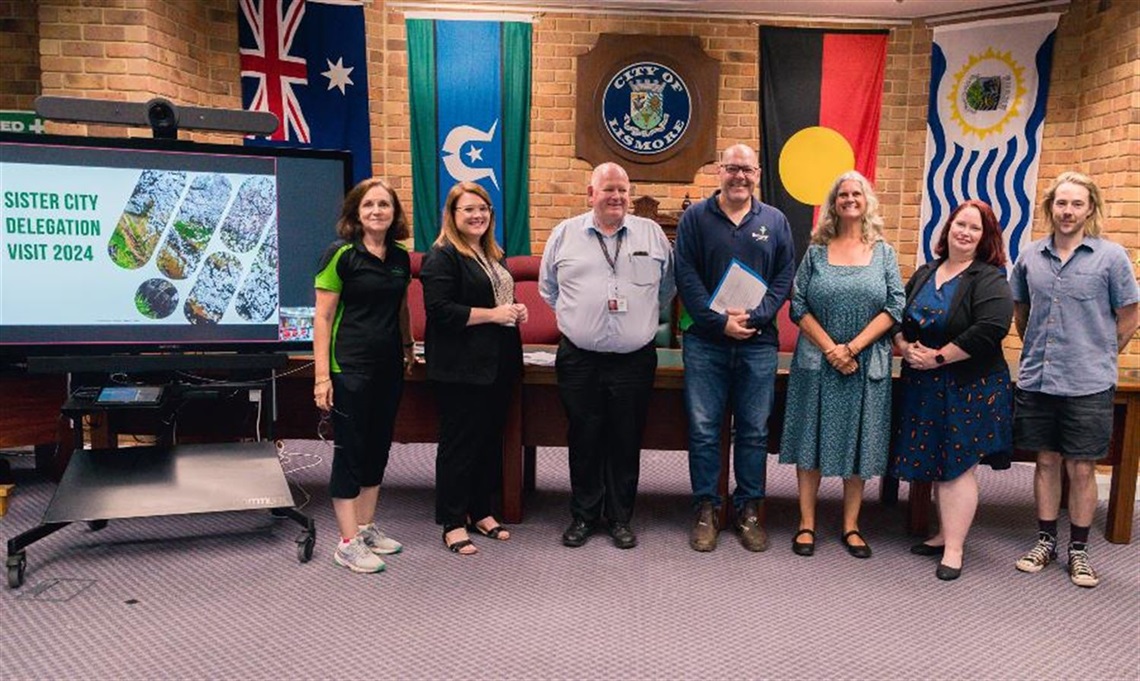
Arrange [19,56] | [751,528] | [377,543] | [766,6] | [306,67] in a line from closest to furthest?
[377,543] < [751,528] < [19,56] < [306,67] < [766,6]

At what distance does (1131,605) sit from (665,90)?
4.18 m

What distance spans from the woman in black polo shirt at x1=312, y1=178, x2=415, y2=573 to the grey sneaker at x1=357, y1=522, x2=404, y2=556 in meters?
0.15

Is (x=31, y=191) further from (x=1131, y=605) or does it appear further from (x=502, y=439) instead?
(x=1131, y=605)

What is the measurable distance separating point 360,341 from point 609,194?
1034mm

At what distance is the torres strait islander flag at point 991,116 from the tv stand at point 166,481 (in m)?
4.80

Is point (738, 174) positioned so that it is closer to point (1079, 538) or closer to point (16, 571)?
point (1079, 538)

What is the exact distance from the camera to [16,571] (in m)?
2.70

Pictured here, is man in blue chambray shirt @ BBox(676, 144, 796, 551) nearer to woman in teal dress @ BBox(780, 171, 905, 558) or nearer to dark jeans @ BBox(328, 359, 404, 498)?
woman in teal dress @ BBox(780, 171, 905, 558)

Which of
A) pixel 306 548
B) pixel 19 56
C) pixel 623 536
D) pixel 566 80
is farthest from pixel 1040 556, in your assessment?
pixel 19 56

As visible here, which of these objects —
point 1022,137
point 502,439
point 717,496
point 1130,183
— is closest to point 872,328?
point 717,496

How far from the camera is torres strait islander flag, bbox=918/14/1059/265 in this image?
5344 millimetres

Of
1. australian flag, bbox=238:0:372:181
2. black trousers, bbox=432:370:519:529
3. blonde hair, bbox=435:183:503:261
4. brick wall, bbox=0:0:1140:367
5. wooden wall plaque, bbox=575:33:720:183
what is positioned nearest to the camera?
blonde hair, bbox=435:183:503:261

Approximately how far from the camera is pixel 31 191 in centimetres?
285

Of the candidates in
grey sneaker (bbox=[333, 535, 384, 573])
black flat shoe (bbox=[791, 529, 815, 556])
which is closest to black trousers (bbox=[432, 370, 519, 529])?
grey sneaker (bbox=[333, 535, 384, 573])
